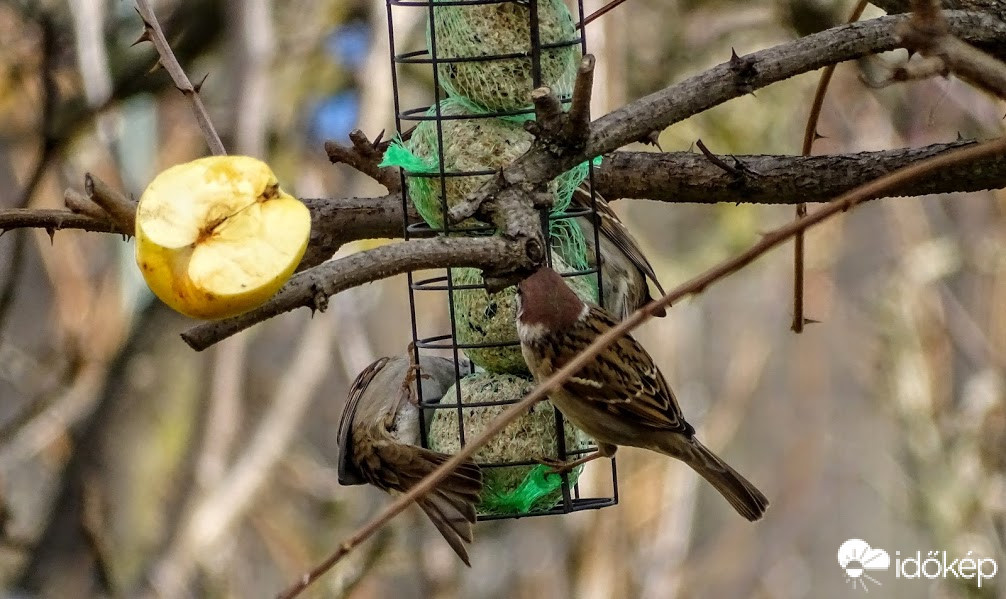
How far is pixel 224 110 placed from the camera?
225 inches

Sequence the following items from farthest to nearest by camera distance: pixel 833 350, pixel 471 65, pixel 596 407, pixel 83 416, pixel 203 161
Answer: pixel 833 350 < pixel 83 416 < pixel 596 407 < pixel 471 65 < pixel 203 161

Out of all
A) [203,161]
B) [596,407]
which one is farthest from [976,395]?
[203,161]

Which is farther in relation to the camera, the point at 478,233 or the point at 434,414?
the point at 434,414

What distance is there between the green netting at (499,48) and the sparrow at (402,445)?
786 millimetres

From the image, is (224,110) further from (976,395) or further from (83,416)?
(976,395)

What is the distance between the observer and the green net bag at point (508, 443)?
116 inches

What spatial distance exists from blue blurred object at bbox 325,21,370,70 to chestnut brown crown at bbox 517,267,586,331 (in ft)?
10.6

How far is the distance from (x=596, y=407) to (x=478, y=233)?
537 millimetres

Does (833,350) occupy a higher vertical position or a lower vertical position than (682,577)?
higher

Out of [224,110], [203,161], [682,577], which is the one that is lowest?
[682,577]

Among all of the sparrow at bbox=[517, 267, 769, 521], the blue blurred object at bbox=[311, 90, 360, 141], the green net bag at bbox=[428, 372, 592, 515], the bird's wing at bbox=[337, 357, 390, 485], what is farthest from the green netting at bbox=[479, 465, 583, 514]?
the blue blurred object at bbox=[311, 90, 360, 141]

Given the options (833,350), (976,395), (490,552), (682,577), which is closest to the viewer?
(976,395)

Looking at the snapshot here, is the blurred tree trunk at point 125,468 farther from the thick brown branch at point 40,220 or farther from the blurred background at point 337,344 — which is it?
the thick brown branch at point 40,220

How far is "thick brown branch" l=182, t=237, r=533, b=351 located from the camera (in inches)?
74.5
